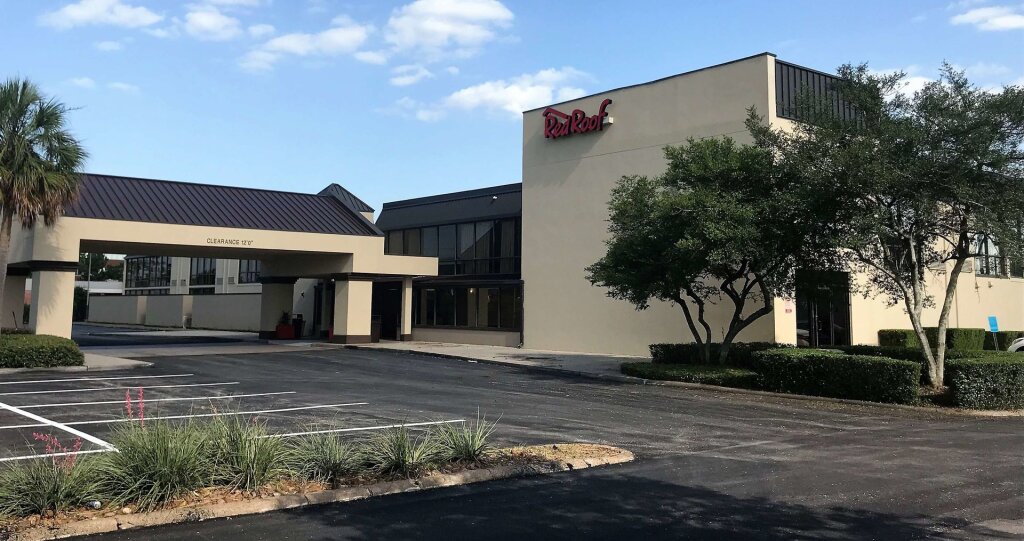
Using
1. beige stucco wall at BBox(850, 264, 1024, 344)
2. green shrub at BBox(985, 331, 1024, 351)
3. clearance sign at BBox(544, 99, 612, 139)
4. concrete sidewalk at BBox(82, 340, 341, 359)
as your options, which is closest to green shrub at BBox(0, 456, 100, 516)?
concrete sidewalk at BBox(82, 340, 341, 359)

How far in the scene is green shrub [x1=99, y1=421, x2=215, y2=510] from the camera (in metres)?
6.44

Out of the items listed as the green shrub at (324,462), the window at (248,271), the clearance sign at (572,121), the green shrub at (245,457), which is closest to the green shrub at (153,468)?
the green shrub at (245,457)

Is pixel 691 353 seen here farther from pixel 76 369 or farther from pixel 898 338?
pixel 76 369

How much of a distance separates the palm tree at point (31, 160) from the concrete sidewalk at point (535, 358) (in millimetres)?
12787

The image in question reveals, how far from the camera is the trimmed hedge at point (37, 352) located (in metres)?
20.0

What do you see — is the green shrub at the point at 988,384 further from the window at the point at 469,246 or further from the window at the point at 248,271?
the window at the point at 248,271

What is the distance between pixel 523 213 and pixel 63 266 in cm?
1669

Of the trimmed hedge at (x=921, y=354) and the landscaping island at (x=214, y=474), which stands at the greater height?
the trimmed hedge at (x=921, y=354)

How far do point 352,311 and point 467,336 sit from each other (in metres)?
5.48

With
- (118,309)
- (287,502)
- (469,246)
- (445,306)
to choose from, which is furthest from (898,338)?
(118,309)

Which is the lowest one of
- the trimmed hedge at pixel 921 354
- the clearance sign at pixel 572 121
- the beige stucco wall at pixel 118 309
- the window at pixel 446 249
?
the trimmed hedge at pixel 921 354

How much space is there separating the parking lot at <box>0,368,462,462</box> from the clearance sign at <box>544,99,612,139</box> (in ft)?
51.0

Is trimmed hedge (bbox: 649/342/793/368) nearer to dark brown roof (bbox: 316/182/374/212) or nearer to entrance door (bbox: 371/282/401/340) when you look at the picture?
entrance door (bbox: 371/282/401/340)

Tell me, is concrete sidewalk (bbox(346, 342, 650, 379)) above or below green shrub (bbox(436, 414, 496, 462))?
above
